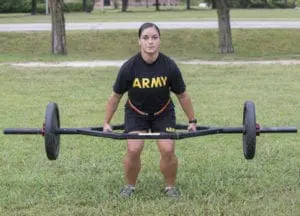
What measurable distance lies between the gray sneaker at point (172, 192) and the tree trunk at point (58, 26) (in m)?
15.6

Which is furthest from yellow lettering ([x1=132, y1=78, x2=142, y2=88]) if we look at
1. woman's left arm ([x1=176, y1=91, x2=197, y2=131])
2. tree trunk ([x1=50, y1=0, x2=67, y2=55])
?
tree trunk ([x1=50, y1=0, x2=67, y2=55])

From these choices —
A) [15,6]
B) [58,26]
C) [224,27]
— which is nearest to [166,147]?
[58,26]

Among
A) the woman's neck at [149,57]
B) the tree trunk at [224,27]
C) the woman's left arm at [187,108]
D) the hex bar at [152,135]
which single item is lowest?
the tree trunk at [224,27]

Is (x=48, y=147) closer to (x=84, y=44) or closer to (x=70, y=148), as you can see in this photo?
(x=70, y=148)

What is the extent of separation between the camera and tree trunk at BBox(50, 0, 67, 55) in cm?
2031

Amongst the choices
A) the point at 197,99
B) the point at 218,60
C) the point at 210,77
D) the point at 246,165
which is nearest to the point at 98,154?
the point at 246,165

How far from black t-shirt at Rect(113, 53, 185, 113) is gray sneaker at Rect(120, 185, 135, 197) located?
2.24ft

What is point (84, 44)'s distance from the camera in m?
23.5

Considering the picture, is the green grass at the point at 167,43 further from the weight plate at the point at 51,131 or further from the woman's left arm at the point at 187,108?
the weight plate at the point at 51,131

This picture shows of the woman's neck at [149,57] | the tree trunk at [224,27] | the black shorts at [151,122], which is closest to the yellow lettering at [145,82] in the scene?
the woman's neck at [149,57]

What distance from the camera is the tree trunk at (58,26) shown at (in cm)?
2031

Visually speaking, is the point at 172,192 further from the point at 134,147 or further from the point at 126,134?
the point at 126,134

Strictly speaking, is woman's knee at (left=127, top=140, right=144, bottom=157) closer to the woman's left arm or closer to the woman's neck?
the woman's left arm

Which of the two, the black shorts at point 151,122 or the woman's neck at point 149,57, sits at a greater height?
the woman's neck at point 149,57
